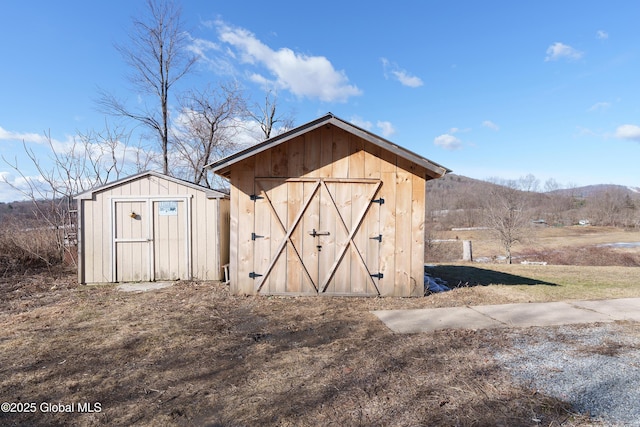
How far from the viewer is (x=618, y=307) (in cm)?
562

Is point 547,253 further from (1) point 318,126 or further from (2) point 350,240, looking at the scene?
(1) point 318,126

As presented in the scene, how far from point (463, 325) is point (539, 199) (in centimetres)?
5853

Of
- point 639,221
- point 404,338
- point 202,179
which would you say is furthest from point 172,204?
point 639,221

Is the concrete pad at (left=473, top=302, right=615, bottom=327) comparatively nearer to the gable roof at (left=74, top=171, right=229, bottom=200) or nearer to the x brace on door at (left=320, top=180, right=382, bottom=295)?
the x brace on door at (left=320, top=180, right=382, bottom=295)

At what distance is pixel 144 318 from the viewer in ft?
16.4

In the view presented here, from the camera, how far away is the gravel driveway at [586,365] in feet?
8.64

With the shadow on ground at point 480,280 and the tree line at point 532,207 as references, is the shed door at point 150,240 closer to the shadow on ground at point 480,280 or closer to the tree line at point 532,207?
the shadow on ground at point 480,280

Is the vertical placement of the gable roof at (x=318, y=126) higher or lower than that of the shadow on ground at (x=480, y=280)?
higher

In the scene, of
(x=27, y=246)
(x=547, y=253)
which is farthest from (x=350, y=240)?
(x=547, y=253)

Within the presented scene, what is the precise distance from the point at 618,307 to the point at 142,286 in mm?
9258

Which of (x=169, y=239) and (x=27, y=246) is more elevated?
(x=169, y=239)

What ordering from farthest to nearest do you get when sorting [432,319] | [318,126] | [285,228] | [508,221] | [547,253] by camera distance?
[547,253] → [508,221] → [285,228] → [318,126] → [432,319]

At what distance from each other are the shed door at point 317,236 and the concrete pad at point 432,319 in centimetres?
116

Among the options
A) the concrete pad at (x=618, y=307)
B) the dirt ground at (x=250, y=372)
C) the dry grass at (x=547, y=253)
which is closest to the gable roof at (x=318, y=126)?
the dirt ground at (x=250, y=372)
